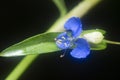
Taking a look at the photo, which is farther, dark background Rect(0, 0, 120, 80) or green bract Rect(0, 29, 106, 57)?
dark background Rect(0, 0, 120, 80)

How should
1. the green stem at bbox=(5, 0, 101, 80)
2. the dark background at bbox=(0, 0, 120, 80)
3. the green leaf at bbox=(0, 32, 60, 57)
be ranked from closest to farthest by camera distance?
1. the green leaf at bbox=(0, 32, 60, 57)
2. the green stem at bbox=(5, 0, 101, 80)
3. the dark background at bbox=(0, 0, 120, 80)

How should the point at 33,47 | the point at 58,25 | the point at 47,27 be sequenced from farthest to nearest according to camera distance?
the point at 47,27, the point at 58,25, the point at 33,47

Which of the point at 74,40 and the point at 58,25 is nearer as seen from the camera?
the point at 74,40

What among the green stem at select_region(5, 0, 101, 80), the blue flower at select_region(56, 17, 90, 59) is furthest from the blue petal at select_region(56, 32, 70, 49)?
the green stem at select_region(5, 0, 101, 80)

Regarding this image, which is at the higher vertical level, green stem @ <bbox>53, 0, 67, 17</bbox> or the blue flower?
green stem @ <bbox>53, 0, 67, 17</bbox>

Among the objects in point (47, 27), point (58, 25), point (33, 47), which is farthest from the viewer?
point (47, 27)

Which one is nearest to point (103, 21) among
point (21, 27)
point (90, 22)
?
point (90, 22)

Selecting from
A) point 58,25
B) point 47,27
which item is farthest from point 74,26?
point 47,27

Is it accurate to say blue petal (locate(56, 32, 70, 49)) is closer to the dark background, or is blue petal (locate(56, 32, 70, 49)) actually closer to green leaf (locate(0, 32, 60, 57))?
green leaf (locate(0, 32, 60, 57))

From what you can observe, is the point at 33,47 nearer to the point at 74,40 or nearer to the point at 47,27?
the point at 74,40
